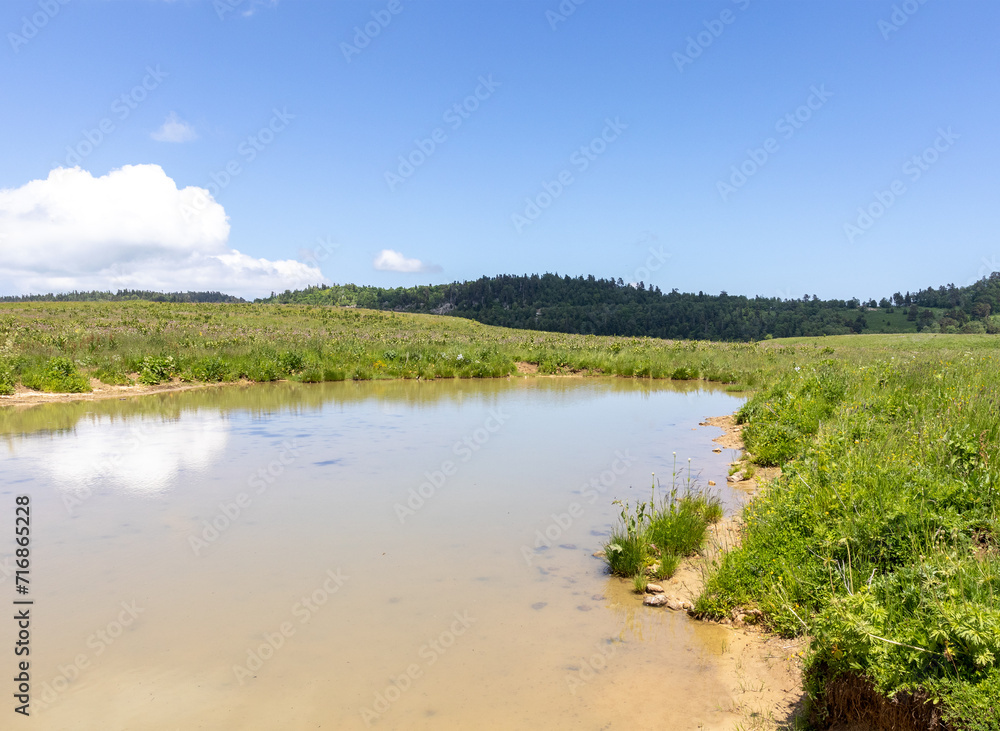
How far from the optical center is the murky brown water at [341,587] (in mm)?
3969

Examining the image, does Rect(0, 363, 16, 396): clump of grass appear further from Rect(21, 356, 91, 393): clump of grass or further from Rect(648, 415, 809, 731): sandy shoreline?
Rect(648, 415, 809, 731): sandy shoreline

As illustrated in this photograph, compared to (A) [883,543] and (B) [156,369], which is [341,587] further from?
(B) [156,369]

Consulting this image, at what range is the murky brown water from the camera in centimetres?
397

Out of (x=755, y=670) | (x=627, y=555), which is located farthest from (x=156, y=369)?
(x=755, y=670)

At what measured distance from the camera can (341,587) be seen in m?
5.60

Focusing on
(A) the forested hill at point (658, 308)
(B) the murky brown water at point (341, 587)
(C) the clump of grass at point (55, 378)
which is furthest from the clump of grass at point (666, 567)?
(A) the forested hill at point (658, 308)

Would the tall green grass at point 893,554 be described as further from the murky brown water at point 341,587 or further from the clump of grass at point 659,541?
the murky brown water at point 341,587

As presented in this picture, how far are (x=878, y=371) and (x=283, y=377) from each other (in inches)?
708

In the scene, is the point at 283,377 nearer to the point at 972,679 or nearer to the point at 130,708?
the point at 130,708

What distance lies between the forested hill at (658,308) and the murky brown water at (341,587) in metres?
81.5

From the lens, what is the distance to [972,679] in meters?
2.86

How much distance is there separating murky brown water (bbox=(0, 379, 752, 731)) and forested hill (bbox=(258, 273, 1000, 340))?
81543 millimetres

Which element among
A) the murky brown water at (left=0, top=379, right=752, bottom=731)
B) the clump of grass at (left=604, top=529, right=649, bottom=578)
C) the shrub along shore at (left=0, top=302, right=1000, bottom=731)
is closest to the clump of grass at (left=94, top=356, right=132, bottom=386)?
the murky brown water at (left=0, top=379, right=752, bottom=731)

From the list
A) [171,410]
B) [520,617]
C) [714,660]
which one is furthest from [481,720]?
[171,410]
